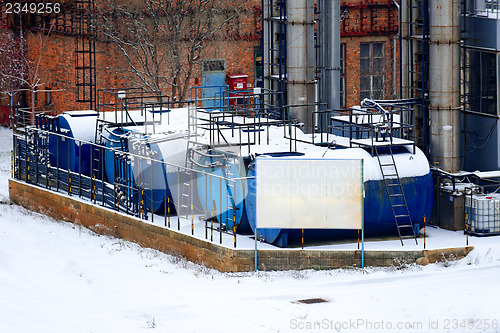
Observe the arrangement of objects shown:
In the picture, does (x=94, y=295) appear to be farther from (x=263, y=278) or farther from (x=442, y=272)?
(x=442, y=272)

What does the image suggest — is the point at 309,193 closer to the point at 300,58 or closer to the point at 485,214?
the point at 485,214

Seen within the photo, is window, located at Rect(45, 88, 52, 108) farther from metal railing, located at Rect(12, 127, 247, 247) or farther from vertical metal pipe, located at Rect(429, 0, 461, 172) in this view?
vertical metal pipe, located at Rect(429, 0, 461, 172)

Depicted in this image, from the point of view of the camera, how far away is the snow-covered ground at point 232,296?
875 inches

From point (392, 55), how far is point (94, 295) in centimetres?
3293

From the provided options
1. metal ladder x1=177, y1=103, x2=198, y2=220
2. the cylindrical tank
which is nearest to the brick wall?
the cylindrical tank

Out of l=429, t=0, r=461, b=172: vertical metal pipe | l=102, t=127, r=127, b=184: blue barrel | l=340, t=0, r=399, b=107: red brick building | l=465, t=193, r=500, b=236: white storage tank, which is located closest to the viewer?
l=465, t=193, r=500, b=236: white storage tank

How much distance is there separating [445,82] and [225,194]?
267 inches

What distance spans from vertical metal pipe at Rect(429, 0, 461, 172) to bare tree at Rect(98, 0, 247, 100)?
71.6 feet

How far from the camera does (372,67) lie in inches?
2157

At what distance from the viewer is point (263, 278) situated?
2548cm

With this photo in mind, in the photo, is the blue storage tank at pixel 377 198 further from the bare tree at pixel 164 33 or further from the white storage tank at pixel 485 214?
the bare tree at pixel 164 33

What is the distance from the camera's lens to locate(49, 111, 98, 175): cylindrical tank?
3531 cm

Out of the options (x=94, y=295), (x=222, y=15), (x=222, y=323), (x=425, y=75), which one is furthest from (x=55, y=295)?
(x=222, y=15)

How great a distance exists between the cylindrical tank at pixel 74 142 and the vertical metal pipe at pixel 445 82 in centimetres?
1161
